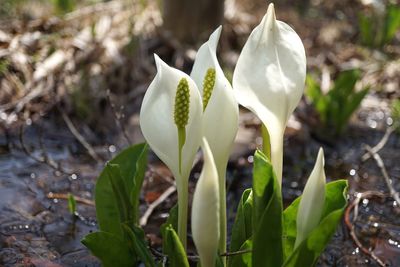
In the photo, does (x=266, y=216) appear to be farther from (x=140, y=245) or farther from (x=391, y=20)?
(x=391, y=20)

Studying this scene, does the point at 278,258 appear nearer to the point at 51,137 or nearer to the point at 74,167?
the point at 74,167

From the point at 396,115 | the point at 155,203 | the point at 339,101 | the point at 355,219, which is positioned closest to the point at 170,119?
the point at 155,203

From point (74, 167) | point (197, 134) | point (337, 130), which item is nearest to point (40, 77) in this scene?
point (74, 167)

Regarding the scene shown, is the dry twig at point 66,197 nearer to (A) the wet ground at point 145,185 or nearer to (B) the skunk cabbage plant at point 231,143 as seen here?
(A) the wet ground at point 145,185

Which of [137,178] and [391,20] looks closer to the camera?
[137,178]

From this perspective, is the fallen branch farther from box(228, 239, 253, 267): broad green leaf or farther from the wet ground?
box(228, 239, 253, 267): broad green leaf
